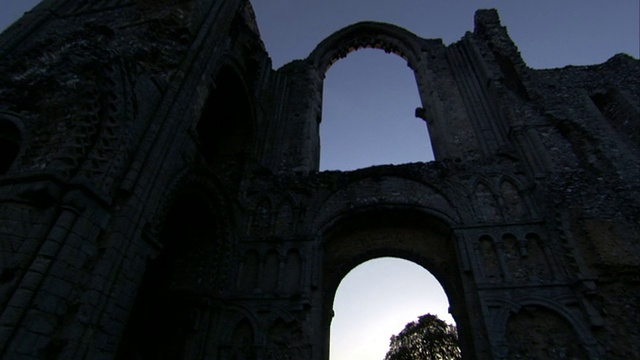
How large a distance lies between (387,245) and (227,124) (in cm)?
548

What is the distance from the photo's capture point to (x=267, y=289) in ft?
23.8

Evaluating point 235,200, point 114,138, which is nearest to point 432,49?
point 235,200

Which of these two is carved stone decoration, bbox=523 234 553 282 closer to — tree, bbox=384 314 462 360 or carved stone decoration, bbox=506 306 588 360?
carved stone decoration, bbox=506 306 588 360

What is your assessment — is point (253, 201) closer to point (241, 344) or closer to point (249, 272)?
point (249, 272)

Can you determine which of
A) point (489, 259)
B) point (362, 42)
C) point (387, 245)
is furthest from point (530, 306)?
point (362, 42)

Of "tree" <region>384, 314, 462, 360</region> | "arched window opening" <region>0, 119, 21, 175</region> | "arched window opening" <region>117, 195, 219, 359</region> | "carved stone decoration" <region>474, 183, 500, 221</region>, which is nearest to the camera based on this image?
"arched window opening" <region>0, 119, 21, 175</region>

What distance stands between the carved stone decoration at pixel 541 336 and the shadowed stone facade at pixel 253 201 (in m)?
0.03

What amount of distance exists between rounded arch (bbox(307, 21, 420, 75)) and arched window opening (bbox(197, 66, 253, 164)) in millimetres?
3939

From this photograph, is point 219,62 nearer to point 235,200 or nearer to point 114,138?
point 235,200

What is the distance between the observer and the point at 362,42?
1368cm

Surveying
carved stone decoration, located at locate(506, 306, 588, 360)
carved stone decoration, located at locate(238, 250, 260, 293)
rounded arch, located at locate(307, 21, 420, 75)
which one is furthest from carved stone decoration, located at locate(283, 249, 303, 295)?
rounded arch, located at locate(307, 21, 420, 75)

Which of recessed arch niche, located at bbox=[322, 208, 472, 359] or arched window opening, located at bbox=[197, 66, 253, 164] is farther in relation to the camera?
arched window opening, located at bbox=[197, 66, 253, 164]

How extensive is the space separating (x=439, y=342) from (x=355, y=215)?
61.0 feet

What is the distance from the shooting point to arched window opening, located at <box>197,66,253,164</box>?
964 centimetres
